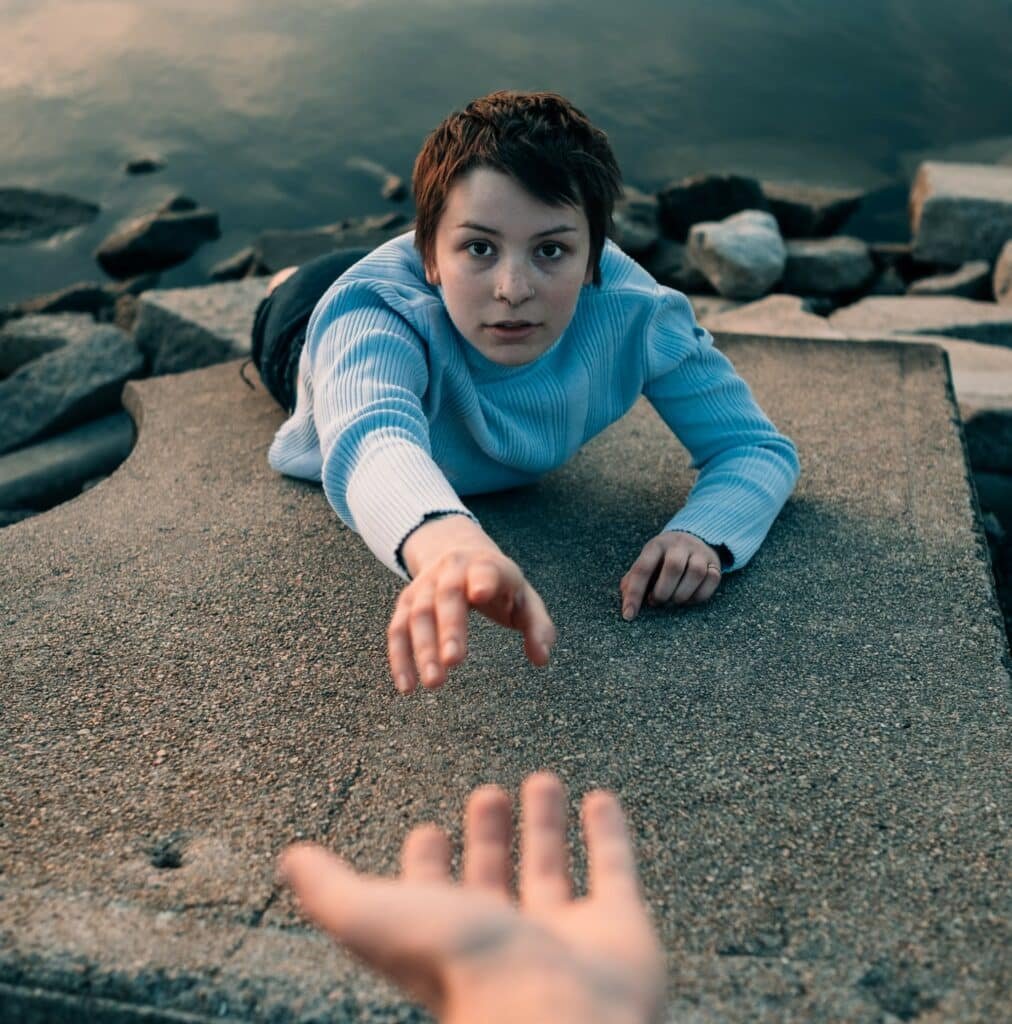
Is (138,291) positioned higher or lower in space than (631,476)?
lower

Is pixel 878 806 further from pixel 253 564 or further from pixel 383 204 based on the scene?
pixel 383 204

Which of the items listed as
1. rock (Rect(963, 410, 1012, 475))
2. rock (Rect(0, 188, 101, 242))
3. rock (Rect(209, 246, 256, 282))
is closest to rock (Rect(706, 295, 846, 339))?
rock (Rect(963, 410, 1012, 475))

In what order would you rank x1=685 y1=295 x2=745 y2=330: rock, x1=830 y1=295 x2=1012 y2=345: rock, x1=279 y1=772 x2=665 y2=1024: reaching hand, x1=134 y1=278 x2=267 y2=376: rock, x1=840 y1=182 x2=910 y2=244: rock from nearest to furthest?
x1=279 y1=772 x2=665 y2=1024: reaching hand
x1=134 y1=278 x2=267 y2=376: rock
x1=830 y1=295 x2=1012 y2=345: rock
x1=685 y1=295 x2=745 y2=330: rock
x1=840 y1=182 x2=910 y2=244: rock

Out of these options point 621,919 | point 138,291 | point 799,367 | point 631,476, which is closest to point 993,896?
point 621,919

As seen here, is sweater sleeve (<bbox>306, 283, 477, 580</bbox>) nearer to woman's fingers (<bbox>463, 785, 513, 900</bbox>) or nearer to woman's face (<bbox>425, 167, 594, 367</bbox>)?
woman's face (<bbox>425, 167, 594, 367</bbox>)

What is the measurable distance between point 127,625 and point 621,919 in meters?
1.36

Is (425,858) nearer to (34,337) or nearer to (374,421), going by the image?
(374,421)

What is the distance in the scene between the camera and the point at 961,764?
5.47 feet

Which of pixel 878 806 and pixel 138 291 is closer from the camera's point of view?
pixel 878 806

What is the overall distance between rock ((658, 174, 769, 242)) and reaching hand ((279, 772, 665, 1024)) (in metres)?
4.70

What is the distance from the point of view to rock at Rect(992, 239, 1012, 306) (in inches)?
176

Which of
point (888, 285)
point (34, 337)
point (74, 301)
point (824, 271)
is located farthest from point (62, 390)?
point (888, 285)

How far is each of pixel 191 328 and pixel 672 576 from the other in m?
2.36

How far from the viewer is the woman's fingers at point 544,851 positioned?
3.07 ft
